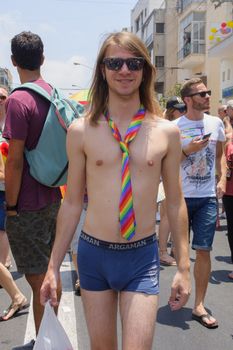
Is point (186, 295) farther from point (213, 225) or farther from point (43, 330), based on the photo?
point (213, 225)

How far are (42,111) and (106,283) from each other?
1.37 m

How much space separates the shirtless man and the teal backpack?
776mm

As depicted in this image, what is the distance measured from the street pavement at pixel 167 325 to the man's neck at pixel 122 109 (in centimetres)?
209

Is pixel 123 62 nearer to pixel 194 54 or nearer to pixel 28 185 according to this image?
pixel 28 185

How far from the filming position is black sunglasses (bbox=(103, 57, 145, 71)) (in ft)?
8.57

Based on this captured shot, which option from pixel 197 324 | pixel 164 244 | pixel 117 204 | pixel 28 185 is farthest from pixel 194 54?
pixel 117 204

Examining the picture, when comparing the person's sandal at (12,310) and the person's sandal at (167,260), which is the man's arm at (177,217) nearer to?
the person's sandal at (12,310)

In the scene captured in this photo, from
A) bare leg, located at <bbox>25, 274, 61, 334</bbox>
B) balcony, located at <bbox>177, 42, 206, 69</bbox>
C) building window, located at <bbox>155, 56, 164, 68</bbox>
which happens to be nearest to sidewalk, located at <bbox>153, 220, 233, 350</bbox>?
bare leg, located at <bbox>25, 274, 61, 334</bbox>

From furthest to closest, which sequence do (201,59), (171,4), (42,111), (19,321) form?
(171,4) < (201,59) < (19,321) < (42,111)

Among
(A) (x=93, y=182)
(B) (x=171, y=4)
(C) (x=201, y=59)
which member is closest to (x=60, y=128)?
(A) (x=93, y=182)

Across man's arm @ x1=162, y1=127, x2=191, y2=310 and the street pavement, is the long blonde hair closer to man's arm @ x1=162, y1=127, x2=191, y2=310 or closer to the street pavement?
man's arm @ x1=162, y1=127, x2=191, y2=310

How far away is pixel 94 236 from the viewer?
8.55ft

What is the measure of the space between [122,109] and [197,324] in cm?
257

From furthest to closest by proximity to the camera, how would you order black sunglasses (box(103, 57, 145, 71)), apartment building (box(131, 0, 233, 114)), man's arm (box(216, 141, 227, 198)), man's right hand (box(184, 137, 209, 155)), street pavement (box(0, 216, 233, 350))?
1. apartment building (box(131, 0, 233, 114))
2. man's arm (box(216, 141, 227, 198))
3. man's right hand (box(184, 137, 209, 155))
4. street pavement (box(0, 216, 233, 350))
5. black sunglasses (box(103, 57, 145, 71))
